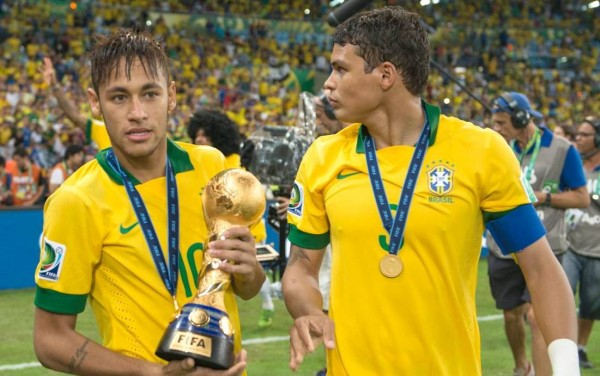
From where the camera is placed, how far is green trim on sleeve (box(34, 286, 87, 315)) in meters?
2.95

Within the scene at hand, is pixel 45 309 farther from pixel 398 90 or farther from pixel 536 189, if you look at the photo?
pixel 536 189

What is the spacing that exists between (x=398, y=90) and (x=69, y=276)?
3.95ft

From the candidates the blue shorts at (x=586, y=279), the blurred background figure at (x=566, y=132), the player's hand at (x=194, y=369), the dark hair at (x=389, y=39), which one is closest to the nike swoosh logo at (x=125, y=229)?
the player's hand at (x=194, y=369)

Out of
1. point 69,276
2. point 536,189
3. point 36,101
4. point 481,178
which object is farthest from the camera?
point 36,101

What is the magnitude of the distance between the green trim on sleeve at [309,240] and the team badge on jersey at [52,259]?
82cm

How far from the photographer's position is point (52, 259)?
9.72 ft

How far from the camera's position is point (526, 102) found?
7.69 m

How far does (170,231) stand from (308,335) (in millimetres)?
549

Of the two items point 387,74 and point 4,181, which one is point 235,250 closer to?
point 387,74

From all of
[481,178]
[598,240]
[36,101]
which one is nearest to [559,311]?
[481,178]

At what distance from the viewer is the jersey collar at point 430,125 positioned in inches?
129

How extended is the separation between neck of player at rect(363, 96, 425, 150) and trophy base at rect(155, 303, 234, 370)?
3.48 feet

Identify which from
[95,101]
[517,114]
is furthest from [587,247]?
[95,101]

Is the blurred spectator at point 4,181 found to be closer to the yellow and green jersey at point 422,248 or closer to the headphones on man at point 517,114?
the headphones on man at point 517,114
